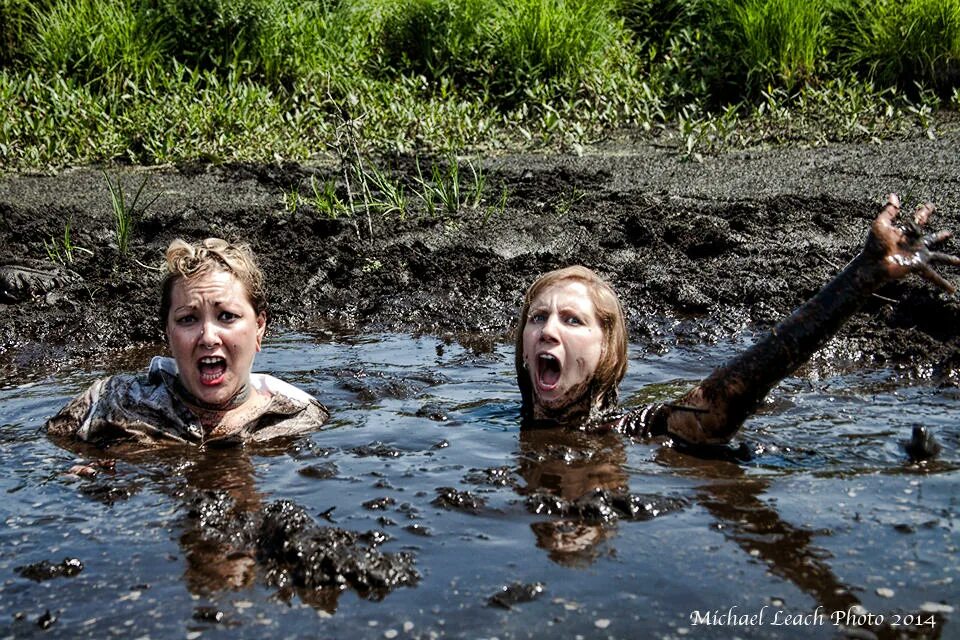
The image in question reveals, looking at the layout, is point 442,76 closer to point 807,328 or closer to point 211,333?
point 211,333

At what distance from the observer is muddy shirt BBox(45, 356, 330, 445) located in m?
5.35

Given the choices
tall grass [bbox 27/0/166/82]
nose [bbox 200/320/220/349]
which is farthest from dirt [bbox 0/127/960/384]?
nose [bbox 200/320/220/349]

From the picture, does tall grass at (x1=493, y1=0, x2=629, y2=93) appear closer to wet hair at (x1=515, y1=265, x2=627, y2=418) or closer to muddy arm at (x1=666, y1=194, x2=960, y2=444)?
wet hair at (x1=515, y1=265, x2=627, y2=418)

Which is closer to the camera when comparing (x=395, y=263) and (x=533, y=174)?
(x=395, y=263)

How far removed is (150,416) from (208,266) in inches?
27.7

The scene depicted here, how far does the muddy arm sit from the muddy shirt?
1.80 metres

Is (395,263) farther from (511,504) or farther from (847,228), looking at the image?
(511,504)

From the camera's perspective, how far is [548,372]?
17.7 feet

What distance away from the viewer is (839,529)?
4090 mm


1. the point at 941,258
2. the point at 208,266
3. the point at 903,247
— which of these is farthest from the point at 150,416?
the point at 941,258

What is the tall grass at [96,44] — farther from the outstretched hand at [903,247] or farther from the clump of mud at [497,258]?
the outstretched hand at [903,247]

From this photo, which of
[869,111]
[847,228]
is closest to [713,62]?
[869,111]

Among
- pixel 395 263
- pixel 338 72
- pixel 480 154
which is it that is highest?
pixel 338 72

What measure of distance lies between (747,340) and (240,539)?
13.3ft
